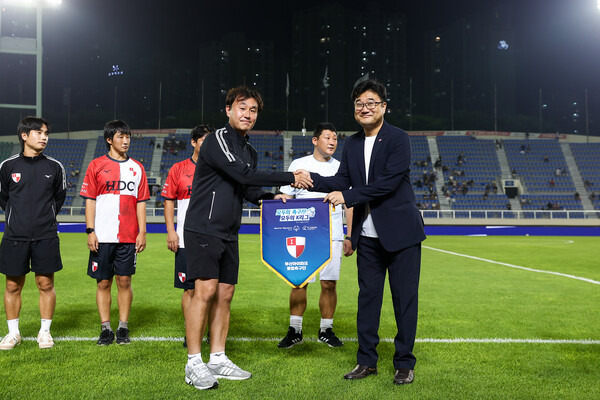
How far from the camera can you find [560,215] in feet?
103

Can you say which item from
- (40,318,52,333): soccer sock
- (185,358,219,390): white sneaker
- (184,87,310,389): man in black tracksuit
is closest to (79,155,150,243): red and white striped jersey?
(40,318,52,333): soccer sock

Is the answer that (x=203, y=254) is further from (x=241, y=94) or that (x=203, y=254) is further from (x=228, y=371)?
(x=241, y=94)

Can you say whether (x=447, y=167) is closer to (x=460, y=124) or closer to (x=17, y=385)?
(x=460, y=124)

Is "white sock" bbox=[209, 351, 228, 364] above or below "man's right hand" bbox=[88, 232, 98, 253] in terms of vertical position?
below

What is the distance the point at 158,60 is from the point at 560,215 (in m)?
43.4

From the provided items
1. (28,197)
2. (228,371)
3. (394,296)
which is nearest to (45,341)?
(28,197)

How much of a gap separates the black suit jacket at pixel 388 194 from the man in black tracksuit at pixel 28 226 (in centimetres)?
290

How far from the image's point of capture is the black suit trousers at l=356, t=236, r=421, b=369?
3635 millimetres

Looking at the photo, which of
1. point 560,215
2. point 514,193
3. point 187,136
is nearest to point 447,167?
point 514,193

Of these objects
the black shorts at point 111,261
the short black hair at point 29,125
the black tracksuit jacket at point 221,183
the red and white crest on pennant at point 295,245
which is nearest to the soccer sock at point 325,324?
the red and white crest on pennant at point 295,245

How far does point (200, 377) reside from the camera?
3330mm

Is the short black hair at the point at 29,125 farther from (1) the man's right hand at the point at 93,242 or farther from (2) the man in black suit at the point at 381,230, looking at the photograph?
(2) the man in black suit at the point at 381,230

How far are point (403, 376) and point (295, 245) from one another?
1.27 meters

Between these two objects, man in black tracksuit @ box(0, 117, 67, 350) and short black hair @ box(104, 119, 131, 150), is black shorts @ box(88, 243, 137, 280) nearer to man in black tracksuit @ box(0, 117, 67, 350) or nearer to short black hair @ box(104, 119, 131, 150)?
man in black tracksuit @ box(0, 117, 67, 350)
